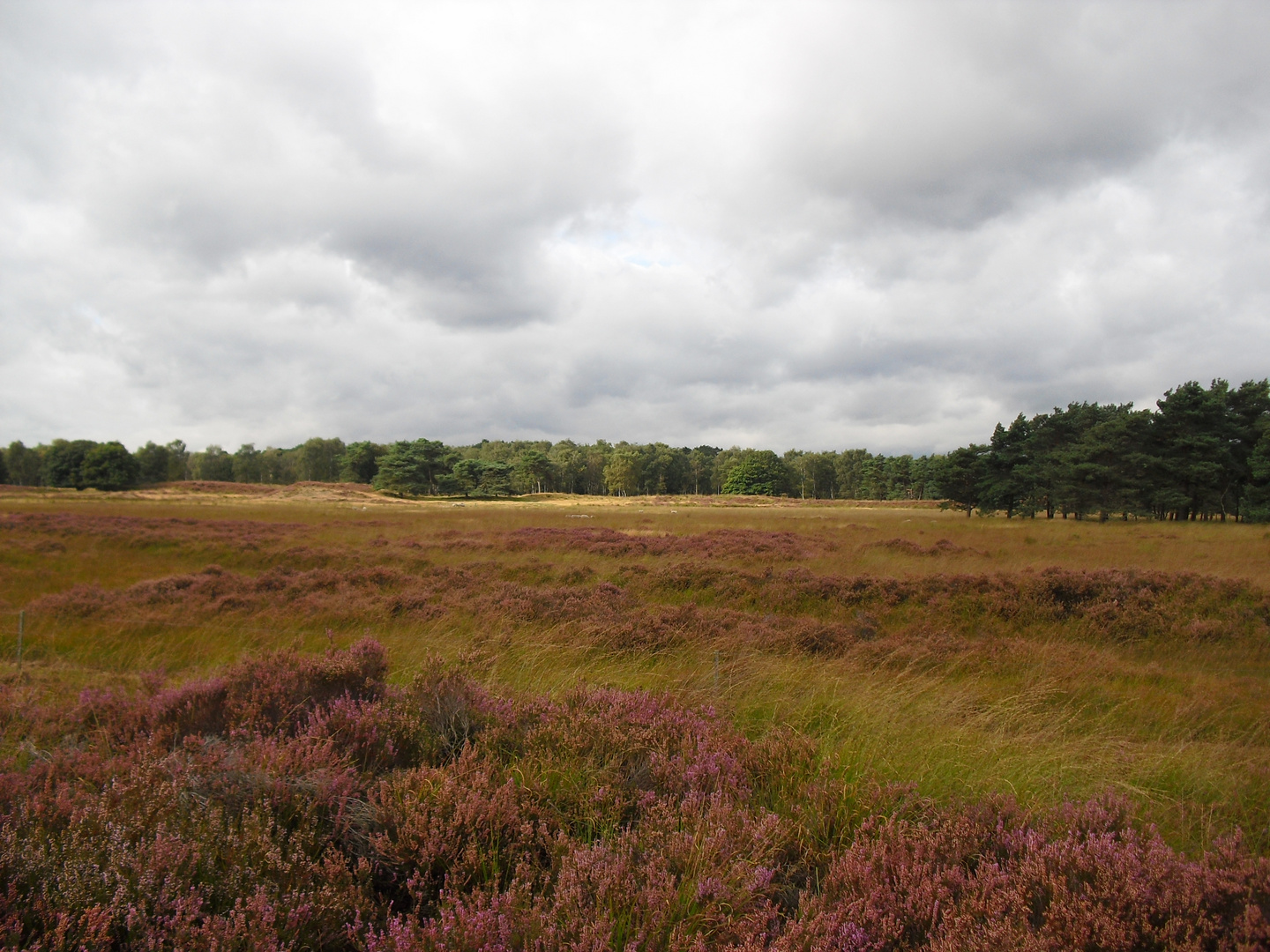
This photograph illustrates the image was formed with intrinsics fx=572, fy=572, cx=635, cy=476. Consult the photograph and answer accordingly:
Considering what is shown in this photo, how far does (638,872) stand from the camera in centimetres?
240

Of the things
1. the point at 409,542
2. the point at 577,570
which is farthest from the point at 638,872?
the point at 409,542

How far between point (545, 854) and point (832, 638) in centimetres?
767

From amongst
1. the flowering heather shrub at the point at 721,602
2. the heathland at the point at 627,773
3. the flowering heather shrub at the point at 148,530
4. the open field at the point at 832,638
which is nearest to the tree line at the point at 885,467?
the open field at the point at 832,638

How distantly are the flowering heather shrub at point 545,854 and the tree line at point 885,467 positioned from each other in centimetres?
5337

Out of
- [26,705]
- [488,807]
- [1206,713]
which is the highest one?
[488,807]

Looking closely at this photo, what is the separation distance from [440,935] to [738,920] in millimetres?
1089

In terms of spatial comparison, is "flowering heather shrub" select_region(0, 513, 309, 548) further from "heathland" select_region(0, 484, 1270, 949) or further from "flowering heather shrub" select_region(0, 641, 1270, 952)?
"flowering heather shrub" select_region(0, 641, 1270, 952)

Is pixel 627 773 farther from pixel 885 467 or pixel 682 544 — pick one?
pixel 885 467

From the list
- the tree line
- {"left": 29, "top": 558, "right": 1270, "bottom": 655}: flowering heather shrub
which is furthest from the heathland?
the tree line

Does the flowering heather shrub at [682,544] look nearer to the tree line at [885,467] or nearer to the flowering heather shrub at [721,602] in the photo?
the flowering heather shrub at [721,602]

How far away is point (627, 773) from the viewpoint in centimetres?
341

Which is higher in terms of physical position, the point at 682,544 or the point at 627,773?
the point at 627,773

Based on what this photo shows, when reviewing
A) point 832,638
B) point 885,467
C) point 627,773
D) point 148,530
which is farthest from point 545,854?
point 885,467

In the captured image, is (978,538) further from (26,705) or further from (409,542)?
(26,705)
